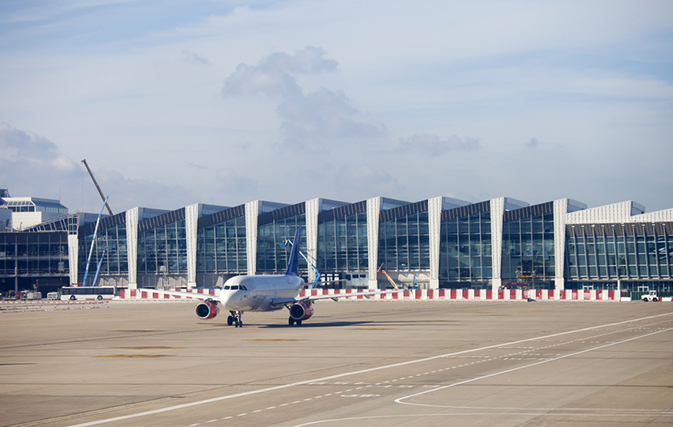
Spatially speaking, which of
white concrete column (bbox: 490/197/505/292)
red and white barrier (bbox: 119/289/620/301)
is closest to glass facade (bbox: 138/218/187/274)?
red and white barrier (bbox: 119/289/620/301)

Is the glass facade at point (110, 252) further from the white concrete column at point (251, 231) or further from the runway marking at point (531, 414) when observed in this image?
the runway marking at point (531, 414)

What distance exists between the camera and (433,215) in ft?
393

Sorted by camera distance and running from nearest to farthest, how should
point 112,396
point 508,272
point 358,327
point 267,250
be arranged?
point 112,396, point 358,327, point 508,272, point 267,250

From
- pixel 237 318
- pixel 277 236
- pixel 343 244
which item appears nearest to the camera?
pixel 237 318

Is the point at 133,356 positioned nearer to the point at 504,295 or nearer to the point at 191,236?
the point at 504,295

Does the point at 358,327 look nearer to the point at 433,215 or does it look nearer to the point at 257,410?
the point at 257,410

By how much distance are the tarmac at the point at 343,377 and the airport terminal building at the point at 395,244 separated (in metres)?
68.9

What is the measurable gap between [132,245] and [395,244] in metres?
48.5

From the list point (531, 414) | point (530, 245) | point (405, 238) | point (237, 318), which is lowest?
point (531, 414)

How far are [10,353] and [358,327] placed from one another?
21.7 meters

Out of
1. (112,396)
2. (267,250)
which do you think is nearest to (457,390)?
(112,396)

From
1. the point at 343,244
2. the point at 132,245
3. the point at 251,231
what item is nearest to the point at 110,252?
the point at 132,245

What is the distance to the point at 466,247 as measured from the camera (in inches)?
4683

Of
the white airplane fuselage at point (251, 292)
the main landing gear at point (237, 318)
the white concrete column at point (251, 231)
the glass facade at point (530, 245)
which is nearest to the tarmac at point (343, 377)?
the white airplane fuselage at point (251, 292)
